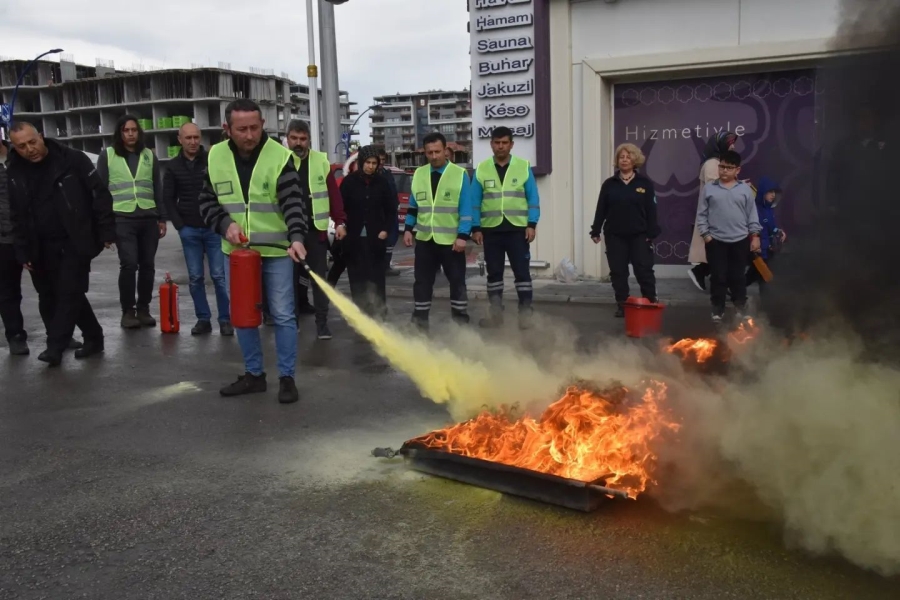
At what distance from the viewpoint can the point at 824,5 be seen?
10.6 metres

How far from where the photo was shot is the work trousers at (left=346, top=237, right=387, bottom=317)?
28.2ft

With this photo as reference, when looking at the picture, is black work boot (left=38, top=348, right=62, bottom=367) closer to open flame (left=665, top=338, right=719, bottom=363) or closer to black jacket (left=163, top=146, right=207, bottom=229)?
black jacket (left=163, top=146, right=207, bottom=229)

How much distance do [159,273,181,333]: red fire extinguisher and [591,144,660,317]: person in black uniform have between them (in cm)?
474

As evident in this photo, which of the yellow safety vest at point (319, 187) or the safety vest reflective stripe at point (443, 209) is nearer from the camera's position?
the yellow safety vest at point (319, 187)

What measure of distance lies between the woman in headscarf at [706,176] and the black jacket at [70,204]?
22.5ft

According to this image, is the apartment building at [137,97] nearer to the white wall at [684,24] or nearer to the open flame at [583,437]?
the white wall at [684,24]

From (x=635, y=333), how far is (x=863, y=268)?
186 inches

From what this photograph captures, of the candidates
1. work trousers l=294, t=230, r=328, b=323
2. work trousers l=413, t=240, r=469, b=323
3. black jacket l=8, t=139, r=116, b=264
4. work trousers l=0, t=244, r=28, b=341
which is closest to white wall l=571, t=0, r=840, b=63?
work trousers l=413, t=240, r=469, b=323

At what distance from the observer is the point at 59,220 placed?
286 inches

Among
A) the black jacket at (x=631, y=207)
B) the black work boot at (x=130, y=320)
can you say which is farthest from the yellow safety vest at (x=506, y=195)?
the black work boot at (x=130, y=320)

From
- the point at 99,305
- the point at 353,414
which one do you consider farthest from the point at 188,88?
the point at 353,414

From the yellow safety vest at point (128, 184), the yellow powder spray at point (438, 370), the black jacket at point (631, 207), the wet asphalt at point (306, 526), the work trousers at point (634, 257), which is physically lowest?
the wet asphalt at point (306, 526)

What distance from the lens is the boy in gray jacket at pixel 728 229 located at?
8633 millimetres

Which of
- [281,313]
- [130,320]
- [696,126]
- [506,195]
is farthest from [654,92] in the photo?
[281,313]
